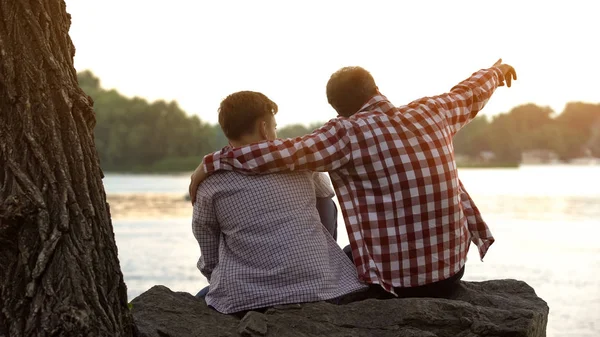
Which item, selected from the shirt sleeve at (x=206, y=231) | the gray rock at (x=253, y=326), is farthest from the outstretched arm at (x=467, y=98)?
the gray rock at (x=253, y=326)

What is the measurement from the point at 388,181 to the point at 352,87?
0.42 m

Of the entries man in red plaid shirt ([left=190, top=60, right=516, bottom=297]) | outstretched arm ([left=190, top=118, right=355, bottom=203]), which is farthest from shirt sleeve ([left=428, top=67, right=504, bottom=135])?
outstretched arm ([left=190, top=118, right=355, bottom=203])

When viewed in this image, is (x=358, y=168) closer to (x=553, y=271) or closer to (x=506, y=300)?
(x=506, y=300)

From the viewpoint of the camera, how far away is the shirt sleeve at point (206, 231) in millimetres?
3299

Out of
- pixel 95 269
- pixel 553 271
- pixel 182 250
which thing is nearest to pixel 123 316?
pixel 95 269

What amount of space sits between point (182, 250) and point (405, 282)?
10.7 m

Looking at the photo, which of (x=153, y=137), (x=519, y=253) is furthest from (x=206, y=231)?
(x=153, y=137)

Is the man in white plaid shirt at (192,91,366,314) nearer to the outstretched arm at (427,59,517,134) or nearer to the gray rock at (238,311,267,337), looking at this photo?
the gray rock at (238,311,267,337)

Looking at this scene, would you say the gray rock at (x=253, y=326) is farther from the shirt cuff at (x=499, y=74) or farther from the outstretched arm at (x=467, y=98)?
the shirt cuff at (x=499, y=74)

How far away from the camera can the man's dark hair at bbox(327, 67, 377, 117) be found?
3.41 meters

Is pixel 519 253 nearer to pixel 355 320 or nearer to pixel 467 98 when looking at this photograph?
pixel 467 98

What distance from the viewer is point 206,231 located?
11.0 feet

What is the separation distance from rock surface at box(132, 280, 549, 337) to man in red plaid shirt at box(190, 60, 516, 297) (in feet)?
0.59

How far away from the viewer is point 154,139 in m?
53.3
